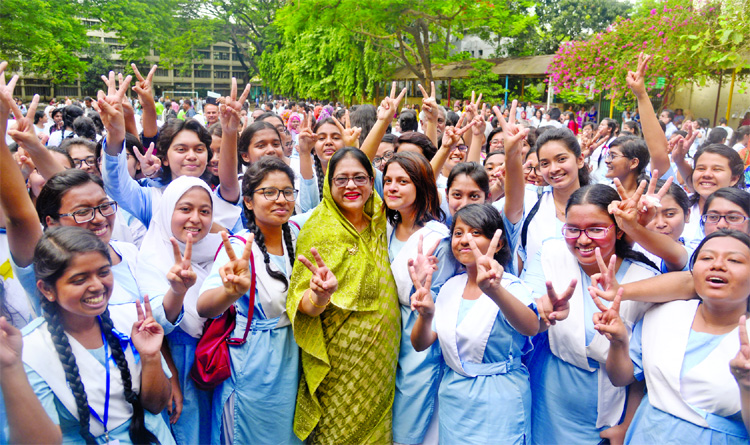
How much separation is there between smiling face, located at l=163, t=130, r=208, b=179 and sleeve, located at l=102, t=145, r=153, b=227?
0.26 meters

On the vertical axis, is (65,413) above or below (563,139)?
below

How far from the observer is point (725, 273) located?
5.88 ft

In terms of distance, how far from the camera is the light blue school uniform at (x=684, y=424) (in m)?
1.78

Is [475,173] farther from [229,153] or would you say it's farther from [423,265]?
[229,153]

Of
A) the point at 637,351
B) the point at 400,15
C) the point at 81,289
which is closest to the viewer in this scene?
the point at 81,289

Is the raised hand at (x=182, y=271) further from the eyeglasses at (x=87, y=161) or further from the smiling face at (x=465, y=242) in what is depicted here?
the eyeglasses at (x=87, y=161)

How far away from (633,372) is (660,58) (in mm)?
8264

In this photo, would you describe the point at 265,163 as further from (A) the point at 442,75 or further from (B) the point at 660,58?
(A) the point at 442,75

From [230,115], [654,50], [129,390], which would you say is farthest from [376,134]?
[654,50]

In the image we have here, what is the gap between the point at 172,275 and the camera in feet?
6.61

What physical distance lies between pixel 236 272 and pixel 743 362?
5.77ft

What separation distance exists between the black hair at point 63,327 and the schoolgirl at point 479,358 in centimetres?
112

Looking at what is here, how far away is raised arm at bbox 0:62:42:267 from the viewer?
192 centimetres

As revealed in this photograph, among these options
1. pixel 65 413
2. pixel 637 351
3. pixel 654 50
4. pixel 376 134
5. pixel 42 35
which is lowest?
pixel 65 413
